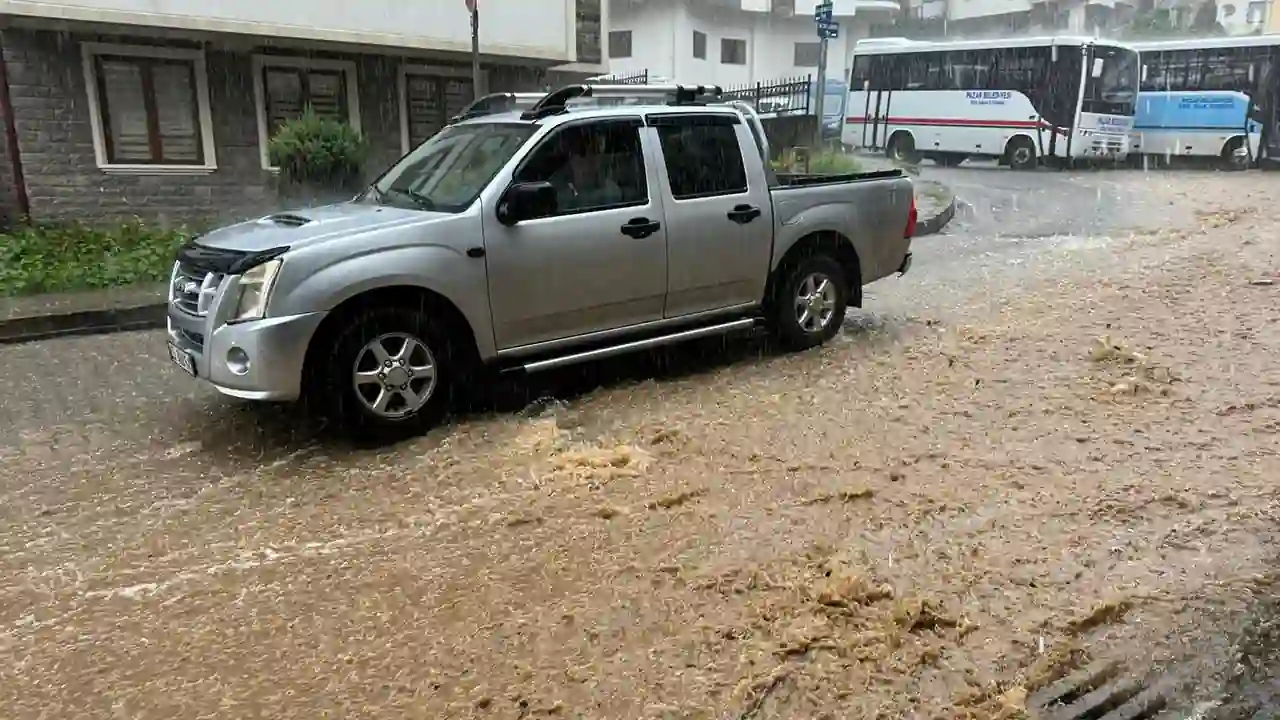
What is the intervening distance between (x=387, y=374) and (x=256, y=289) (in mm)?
765

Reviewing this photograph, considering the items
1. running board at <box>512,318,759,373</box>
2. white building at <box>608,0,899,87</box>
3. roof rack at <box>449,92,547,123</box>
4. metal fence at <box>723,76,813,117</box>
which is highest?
white building at <box>608,0,899,87</box>

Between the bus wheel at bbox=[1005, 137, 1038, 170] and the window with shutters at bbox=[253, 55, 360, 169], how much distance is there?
17246 millimetres

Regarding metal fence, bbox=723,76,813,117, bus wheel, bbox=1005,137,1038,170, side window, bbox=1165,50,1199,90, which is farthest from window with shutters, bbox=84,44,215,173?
side window, bbox=1165,50,1199,90

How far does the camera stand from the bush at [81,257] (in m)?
9.14

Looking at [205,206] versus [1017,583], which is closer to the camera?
[1017,583]

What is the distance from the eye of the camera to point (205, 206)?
13219 millimetres

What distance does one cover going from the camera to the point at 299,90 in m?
14.2

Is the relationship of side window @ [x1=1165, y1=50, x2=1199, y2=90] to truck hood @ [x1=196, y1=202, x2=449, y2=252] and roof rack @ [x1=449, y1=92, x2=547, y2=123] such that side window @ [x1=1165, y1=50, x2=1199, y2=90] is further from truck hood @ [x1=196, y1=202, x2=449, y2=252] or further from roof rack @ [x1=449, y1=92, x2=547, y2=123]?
truck hood @ [x1=196, y1=202, x2=449, y2=252]

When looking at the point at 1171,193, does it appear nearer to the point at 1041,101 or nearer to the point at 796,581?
the point at 1041,101

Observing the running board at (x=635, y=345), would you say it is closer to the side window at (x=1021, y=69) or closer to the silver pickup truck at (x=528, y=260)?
the silver pickup truck at (x=528, y=260)

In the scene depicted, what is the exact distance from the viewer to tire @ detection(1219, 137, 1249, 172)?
22938 mm

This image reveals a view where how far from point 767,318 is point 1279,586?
3.64m

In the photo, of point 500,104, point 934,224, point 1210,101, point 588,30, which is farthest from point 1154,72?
point 500,104

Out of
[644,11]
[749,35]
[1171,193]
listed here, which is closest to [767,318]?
[1171,193]
